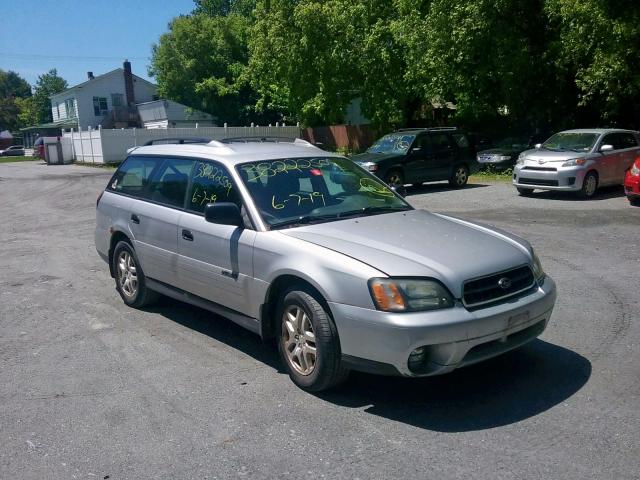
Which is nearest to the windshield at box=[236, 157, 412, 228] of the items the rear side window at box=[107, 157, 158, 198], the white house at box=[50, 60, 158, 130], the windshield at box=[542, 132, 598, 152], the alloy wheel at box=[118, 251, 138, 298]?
the rear side window at box=[107, 157, 158, 198]

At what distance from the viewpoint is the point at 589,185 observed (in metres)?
15.3

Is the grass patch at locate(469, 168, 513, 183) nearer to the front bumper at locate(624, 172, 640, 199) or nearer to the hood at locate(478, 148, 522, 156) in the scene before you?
the hood at locate(478, 148, 522, 156)

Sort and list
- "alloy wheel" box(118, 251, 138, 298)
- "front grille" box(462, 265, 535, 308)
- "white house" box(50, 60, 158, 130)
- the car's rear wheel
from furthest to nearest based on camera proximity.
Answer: "white house" box(50, 60, 158, 130) → the car's rear wheel → "alloy wheel" box(118, 251, 138, 298) → "front grille" box(462, 265, 535, 308)

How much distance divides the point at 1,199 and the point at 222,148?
17068 mm

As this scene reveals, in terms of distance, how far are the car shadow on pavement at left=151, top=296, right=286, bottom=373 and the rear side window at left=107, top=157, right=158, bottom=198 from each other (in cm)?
122

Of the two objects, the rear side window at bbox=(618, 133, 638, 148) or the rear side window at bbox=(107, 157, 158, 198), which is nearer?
the rear side window at bbox=(107, 157, 158, 198)

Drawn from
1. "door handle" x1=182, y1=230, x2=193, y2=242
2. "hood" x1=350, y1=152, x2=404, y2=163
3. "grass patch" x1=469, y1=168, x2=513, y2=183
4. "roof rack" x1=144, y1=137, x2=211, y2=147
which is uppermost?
"roof rack" x1=144, y1=137, x2=211, y2=147

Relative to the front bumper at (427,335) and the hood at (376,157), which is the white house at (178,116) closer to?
the hood at (376,157)

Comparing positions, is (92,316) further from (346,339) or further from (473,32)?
(473,32)

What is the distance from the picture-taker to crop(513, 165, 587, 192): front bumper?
1495 centimetres

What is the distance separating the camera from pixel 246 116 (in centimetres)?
4866

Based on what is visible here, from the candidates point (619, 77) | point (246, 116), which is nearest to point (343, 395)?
point (619, 77)

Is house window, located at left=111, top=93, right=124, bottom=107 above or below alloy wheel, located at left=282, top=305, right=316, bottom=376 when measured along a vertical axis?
above

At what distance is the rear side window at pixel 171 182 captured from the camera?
622cm
